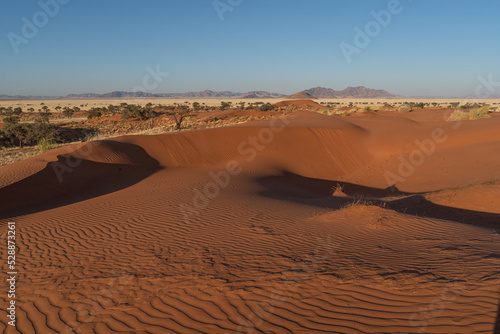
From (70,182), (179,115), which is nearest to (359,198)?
(70,182)

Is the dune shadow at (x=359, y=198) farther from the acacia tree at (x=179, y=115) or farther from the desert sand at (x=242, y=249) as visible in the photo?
the acacia tree at (x=179, y=115)

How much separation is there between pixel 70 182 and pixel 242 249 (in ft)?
30.9

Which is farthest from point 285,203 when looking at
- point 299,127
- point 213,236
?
point 299,127

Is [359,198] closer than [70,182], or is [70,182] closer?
[359,198]

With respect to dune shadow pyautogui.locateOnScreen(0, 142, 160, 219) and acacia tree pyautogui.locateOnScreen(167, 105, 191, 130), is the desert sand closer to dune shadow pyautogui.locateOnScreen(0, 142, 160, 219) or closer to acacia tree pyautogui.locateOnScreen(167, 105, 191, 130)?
dune shadow pyautogui.locateOnScreen(0, 142, 160, 219)

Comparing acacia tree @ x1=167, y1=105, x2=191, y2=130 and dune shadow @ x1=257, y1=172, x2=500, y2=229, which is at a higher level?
acacia tree @ x1=167, y1=105, x2=191, y2=130

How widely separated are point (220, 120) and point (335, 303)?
30.8 meters

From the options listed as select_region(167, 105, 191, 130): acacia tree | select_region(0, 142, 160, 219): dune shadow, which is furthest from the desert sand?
select_region(167, 105, 191, 130): acacia tree

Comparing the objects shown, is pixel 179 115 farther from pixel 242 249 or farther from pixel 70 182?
pixel 242 249

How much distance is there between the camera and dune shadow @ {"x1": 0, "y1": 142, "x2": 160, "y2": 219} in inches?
409

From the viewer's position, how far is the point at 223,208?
9.10m

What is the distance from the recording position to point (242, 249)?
238 inches

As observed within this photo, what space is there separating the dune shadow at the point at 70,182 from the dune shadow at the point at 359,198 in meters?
5.78

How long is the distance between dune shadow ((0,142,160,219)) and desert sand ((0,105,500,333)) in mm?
69
